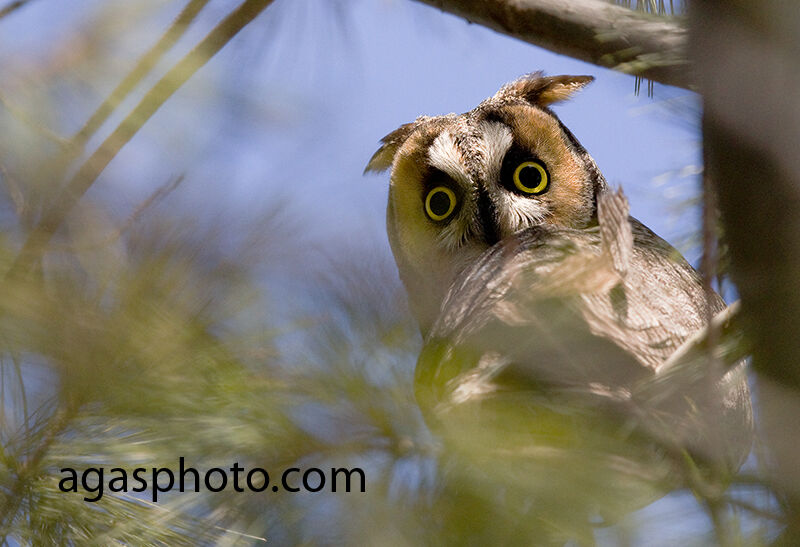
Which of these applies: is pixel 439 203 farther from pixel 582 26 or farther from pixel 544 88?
pixel 582 26

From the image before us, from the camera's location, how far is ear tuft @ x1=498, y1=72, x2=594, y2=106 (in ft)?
8.38

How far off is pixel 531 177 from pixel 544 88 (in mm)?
465

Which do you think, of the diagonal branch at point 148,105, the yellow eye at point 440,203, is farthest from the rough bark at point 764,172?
the yellow eye at point 440,203

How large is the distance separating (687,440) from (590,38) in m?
1.18

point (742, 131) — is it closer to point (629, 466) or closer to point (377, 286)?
point (629, 466)

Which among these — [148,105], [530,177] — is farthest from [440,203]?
[148,105]

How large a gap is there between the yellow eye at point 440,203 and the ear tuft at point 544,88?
48 cm

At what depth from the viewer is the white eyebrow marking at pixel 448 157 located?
2.19 metres

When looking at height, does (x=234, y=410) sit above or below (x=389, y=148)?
below

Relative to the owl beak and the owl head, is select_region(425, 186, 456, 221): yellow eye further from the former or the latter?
the owl beak

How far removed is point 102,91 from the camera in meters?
2.20

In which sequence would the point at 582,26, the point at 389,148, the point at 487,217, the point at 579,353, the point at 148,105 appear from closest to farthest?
1. the point at 579,353
2. the point at 148,105
3. the point at 582,26
4. the point at 487,217
5. the point at 389,148

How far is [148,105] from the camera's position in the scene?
1.73 meters

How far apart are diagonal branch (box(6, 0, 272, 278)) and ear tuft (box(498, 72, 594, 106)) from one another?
1.07 m
